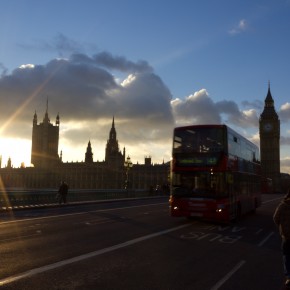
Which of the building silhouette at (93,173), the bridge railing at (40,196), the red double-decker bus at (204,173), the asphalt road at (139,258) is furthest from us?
the building silhouette at (93,173)

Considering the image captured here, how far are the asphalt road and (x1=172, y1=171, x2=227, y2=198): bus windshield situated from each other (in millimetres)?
1775

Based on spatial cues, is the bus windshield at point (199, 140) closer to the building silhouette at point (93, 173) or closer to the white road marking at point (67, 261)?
the white road marking at point (67, 261)

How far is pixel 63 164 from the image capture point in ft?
531

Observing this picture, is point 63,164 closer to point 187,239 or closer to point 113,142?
point 113,142

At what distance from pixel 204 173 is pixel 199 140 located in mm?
1438

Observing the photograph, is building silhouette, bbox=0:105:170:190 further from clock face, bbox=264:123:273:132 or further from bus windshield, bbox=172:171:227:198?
bus windshield, bbox=172:171:227:198

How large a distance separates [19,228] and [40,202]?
1789 centimetres

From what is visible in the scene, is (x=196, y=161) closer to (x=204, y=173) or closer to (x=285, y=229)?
(x=204, y=173)

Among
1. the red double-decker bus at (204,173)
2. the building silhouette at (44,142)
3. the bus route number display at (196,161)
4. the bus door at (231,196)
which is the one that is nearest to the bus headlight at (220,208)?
the red double-decker bus at (204,173)

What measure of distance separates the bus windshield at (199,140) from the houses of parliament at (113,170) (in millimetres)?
113899

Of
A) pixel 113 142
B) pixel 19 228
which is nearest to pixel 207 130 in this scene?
pixel 19 228

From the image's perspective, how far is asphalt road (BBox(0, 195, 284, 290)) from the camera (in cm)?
816

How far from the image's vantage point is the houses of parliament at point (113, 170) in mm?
144750

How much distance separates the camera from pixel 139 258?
419 inches
